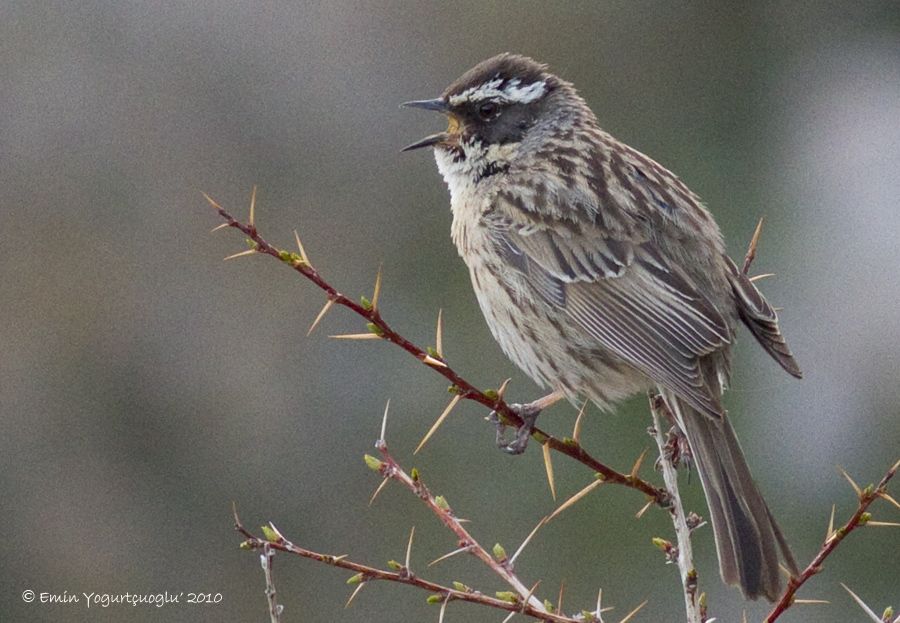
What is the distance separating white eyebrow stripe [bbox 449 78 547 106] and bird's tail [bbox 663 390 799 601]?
1.61 m

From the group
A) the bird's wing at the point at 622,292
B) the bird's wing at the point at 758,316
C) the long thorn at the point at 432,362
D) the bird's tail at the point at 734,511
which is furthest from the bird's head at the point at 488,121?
the long thorn at the point at 432,362

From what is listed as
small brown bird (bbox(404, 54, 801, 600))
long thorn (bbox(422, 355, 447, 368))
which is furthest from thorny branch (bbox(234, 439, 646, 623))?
small brown bird (bbox(404, 54, 801, 600))

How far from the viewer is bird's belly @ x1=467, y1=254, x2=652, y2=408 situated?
17.3ft

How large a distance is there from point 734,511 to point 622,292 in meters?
1.10

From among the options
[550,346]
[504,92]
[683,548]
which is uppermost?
[504,92]

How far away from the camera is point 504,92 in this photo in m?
5.86

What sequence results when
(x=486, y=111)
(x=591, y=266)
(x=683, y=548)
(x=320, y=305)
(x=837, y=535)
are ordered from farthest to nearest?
(x=320, y=305)
(x=486, y=111)
(x=591, y=266)
(x=683, y=548)
(x=837, y=535)

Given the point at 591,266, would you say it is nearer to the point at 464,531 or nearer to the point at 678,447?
the point at 678,447

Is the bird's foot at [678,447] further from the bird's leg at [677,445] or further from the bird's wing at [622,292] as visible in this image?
the bird's wing at [622,292]

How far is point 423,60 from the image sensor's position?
462 inches

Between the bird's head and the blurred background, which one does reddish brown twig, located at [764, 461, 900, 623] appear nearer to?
the bird's head

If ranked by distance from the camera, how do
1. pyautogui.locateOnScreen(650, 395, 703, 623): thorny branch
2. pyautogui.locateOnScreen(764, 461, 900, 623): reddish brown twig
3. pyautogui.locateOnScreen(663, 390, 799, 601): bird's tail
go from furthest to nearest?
pyautogui.locateOnScreen(663, 390, 799, 601): bird's tail < pyautogui.locateOnScreen(650, 395, 703, 623): thorny branch < pyautogui.locateOnScreen(764, 461, 900, 623): reddish brown twig

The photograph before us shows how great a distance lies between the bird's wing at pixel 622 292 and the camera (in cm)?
504

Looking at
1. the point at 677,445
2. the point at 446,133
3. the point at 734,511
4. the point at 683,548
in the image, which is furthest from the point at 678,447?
the point at 446,133
